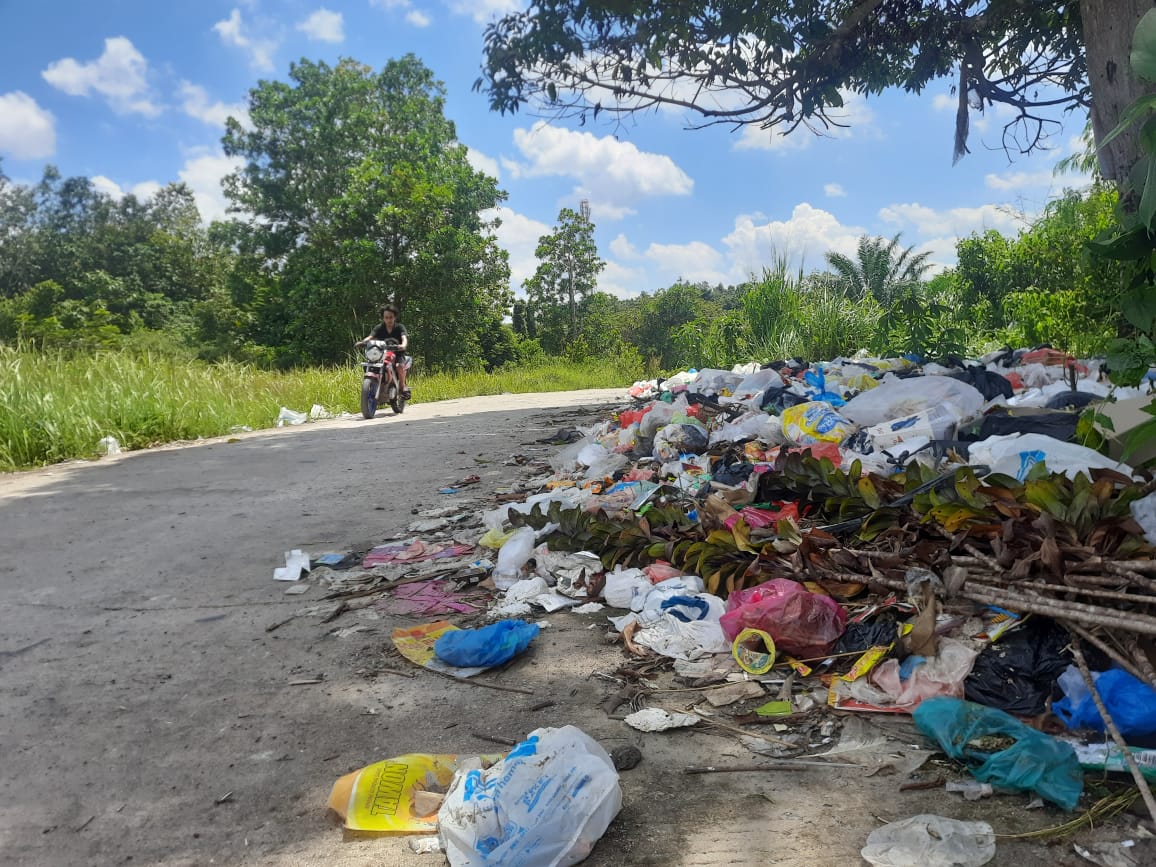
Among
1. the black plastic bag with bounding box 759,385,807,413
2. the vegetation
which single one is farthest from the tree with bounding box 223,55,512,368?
the black plastic bag with bounding box 759,385,807,413

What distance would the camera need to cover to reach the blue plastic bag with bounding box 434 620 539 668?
2113mm

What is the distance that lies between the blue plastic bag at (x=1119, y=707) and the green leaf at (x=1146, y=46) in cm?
110

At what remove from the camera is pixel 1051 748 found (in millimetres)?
1398

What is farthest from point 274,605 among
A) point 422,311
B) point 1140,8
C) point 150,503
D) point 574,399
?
point 422,311

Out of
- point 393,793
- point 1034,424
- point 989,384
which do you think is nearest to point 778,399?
point 989,384

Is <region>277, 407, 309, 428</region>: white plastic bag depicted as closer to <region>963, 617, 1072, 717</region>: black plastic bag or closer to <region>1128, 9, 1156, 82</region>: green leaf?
<region>963, 617, 1072, 717</region>: black plastic bag

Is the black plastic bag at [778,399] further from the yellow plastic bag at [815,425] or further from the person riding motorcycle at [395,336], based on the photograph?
the person riding motorcycle at [395,336]

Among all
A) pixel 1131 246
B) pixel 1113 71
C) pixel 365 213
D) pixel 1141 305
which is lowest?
pixel 1141 305

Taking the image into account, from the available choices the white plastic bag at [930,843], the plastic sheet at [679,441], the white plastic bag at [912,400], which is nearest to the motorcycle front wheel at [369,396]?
the plastic sheet at [679,441]

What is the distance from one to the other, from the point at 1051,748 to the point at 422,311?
20201mm

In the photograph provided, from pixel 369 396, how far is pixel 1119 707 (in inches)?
329

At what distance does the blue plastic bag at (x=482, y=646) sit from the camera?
2.11 meters

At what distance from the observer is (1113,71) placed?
411cm

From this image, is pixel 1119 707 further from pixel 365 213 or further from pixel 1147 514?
pixel 365 213
